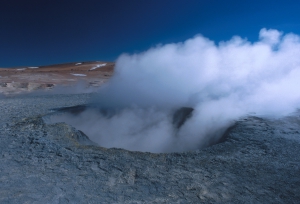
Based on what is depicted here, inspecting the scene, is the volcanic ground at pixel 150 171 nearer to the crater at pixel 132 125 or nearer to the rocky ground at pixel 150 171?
the rocky ground at pixel 150 171

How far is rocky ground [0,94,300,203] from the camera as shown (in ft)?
5.96

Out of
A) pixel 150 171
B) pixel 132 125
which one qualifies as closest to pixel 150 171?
pixel 150 171

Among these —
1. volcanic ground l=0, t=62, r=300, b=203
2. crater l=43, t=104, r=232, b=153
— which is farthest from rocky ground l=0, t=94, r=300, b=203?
crater l=43, t=104, r=232, b=153

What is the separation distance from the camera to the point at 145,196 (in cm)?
182

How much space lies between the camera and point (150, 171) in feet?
7.40

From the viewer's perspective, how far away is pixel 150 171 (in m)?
2.26

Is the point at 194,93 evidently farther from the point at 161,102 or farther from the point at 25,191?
the point at 25,191

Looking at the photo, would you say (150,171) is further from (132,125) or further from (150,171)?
(132,125)

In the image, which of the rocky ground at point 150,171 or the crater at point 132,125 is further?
the crater at point 132,125

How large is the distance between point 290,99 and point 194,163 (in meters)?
3.82

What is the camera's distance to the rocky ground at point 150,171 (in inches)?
71.6

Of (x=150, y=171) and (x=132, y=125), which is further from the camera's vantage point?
(x=132, y=125)

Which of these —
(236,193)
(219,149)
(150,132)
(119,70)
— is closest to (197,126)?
(150,132)

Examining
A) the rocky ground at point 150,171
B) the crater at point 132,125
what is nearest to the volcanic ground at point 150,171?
the rocky ground at point 150,171
